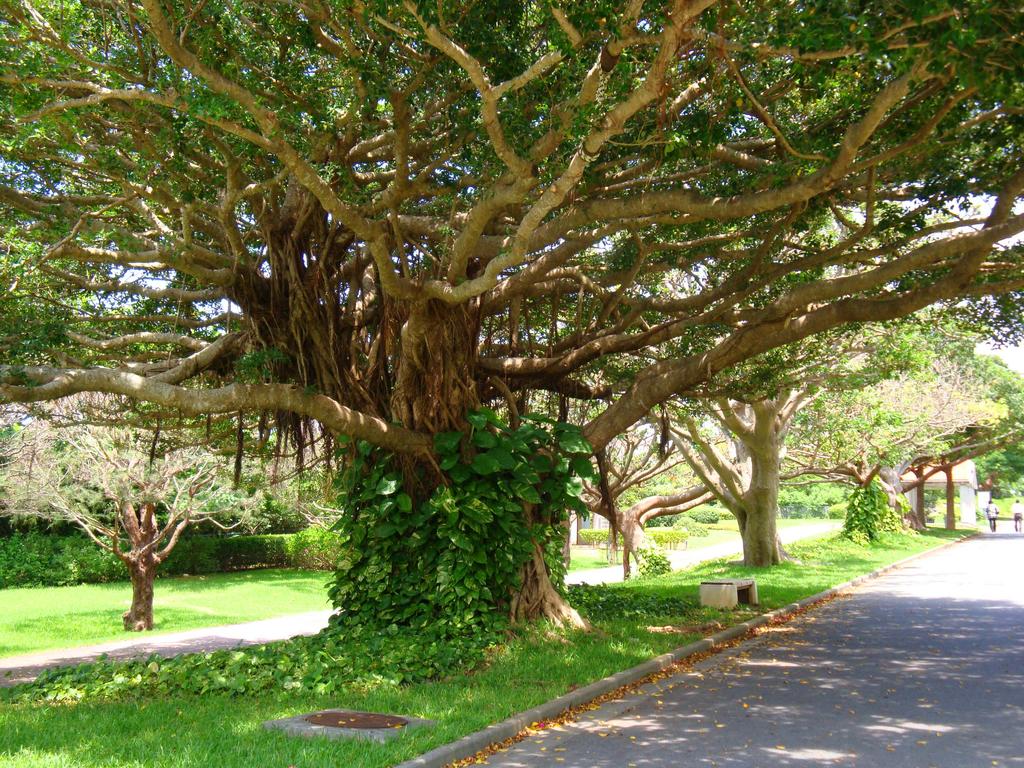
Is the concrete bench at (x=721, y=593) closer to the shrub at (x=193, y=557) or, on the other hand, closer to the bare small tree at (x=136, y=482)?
the bare small tree at (x=136, y=482)

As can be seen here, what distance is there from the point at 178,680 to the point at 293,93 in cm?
551

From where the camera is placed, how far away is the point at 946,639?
1086 cm

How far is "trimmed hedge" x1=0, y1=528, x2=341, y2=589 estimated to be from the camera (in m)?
25.1

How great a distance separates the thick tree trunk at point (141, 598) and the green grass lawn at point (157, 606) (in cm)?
29

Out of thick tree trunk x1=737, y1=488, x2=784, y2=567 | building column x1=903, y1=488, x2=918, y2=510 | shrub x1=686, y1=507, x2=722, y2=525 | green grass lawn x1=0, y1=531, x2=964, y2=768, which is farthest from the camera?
shrub x1=686, y1=507, x2=722, y2=525

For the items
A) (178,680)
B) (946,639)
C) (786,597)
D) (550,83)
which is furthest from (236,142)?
(786,597)

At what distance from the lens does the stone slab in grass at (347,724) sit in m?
5.67

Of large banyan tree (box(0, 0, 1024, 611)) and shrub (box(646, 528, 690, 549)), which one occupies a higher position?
large banyan tree (box(0, 0, 1024, 611))

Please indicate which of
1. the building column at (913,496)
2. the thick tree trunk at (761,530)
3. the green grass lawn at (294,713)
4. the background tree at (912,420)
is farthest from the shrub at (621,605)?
the building column at (913,496)

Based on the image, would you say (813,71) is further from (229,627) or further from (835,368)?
(229,627)

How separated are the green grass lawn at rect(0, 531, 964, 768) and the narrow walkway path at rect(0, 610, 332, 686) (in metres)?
5.56

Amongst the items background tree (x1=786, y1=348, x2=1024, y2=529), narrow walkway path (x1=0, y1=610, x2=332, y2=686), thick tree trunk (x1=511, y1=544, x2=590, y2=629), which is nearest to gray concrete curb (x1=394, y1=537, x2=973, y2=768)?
thick tree trunk (x1=511, y1=544, x2=590, y2=629)

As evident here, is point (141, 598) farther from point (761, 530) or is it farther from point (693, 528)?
point (693, 528)

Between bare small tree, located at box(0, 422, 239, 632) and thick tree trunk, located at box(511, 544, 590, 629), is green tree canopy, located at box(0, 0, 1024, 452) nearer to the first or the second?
thick tree trunk, located at box(511, 544, 590, 629)
